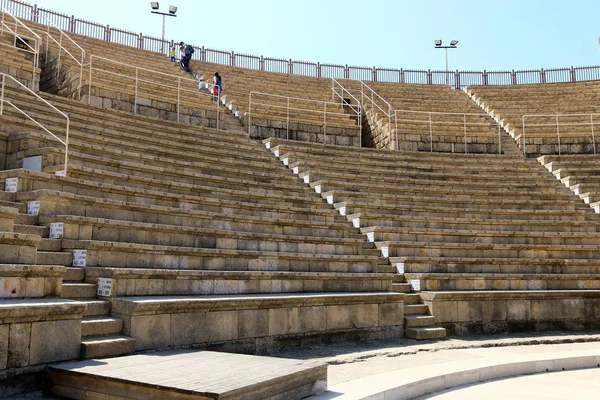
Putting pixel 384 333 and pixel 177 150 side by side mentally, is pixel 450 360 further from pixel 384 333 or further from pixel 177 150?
pixel 177 150

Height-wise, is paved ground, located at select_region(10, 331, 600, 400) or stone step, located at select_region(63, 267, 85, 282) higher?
stone step, located at select_region(63, 267, 85, 282)

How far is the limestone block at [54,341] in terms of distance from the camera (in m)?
4.54

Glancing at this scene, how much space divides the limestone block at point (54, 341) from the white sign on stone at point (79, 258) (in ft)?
4.60

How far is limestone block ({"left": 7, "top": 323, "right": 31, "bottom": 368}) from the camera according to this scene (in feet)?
14.3

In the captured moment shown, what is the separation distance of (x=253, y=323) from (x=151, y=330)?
1.53m

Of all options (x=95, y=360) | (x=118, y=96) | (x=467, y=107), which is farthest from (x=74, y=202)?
(x=467, y=107)

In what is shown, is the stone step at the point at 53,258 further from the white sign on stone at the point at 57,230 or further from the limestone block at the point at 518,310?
the limestone block at the point at 518,310

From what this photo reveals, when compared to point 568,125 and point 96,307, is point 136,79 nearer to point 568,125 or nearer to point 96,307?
point 96,307

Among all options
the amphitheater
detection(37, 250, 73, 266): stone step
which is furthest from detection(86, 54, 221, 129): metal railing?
detection(37, 250, 73, 266): stone step

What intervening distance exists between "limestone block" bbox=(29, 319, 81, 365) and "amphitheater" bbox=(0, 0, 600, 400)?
0.6 inches

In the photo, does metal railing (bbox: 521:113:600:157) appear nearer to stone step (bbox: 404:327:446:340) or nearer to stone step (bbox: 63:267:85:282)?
stone step (bbox: 404:327:446:340)

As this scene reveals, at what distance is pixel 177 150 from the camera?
1138cm

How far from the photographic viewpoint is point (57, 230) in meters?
6.41

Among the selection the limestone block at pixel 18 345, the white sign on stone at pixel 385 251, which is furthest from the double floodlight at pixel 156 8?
the limestone block at pixel 18 345
